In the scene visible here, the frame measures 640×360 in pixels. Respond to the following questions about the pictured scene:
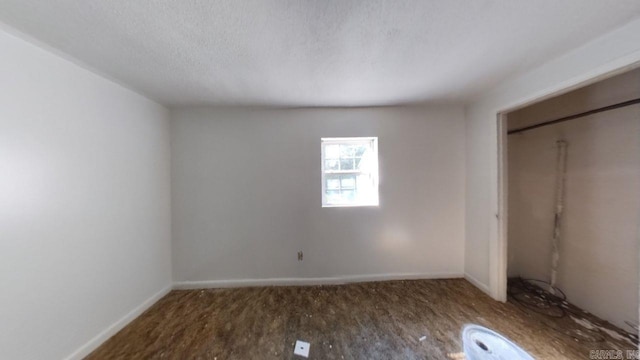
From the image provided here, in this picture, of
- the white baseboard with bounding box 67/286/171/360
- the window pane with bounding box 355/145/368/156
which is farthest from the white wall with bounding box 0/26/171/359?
the window pane with bounding box 355/145/368/156

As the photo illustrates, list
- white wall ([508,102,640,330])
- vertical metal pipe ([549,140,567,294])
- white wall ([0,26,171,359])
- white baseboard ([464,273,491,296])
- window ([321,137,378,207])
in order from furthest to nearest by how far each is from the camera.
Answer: window ([321,137,378,207]) < white baseboard ([464,273,491,296]) < vertical metal pipe ([549,140,567,294]) < white wall ([508,102,640,330]) < white wall ([0,26,171,359])

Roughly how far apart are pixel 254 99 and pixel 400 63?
1.51 m

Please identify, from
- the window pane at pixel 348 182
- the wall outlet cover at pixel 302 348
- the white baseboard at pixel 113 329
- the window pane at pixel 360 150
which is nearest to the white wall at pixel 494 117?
the window pane at pixel 360 150

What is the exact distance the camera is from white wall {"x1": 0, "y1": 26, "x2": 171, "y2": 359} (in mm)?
1206

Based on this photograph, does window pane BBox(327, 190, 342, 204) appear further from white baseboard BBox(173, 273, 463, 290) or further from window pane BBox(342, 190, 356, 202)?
white baseboard BBox(173, 273, 463, 290)

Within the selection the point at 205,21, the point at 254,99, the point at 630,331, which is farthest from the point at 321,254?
the point at 630,331

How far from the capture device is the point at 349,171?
2.69 meters

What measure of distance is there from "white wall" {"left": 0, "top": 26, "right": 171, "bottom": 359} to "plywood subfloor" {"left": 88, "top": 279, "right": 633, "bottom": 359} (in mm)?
376

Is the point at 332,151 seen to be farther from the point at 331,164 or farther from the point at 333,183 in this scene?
the point at 333,183

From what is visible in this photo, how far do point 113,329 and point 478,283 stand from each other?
373 cm

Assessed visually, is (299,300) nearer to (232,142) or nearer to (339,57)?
(232,142)

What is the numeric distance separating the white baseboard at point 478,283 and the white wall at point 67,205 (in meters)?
3.68

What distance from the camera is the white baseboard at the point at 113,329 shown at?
1.52m

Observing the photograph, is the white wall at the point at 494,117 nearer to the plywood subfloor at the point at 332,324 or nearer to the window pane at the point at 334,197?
the plywood subfloor at the point at 332,324
